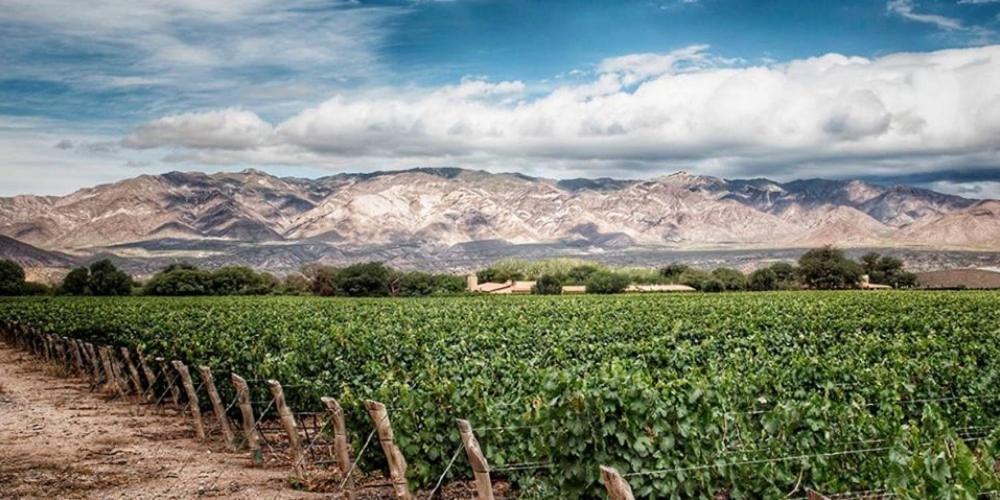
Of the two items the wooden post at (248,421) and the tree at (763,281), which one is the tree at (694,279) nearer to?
the tree at (763,281)

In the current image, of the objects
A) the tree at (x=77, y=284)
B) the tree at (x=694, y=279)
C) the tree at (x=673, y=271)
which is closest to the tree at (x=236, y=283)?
the tree at (x=77, y=284)

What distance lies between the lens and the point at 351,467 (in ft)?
39.9

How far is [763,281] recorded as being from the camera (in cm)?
10669

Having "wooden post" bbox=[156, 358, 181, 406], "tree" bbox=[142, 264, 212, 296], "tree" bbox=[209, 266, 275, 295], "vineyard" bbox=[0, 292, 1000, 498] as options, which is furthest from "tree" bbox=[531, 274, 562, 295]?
"vineyard" bbox=[0, 292, 1000, 498]

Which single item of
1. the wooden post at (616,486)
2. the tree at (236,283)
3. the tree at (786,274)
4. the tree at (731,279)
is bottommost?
the tree at (786,274)

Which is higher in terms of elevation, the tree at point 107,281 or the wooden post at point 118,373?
the wooden post at point 118,373

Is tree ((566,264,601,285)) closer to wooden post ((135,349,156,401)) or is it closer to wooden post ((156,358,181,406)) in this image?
wooden post ((135,349,156,401))

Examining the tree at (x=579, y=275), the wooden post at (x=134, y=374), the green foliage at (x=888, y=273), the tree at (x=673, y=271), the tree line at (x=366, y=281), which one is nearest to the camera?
the wooden post at (x=134, y=374)

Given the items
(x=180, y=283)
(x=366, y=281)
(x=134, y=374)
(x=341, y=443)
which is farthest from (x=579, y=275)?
(x=341, y=443)

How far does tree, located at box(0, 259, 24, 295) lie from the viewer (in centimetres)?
10994

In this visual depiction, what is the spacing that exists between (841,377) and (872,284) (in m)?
114

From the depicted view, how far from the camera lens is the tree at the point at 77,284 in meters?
110

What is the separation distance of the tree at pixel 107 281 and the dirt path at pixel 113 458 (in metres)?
92.4

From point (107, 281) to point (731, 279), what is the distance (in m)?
74.9
